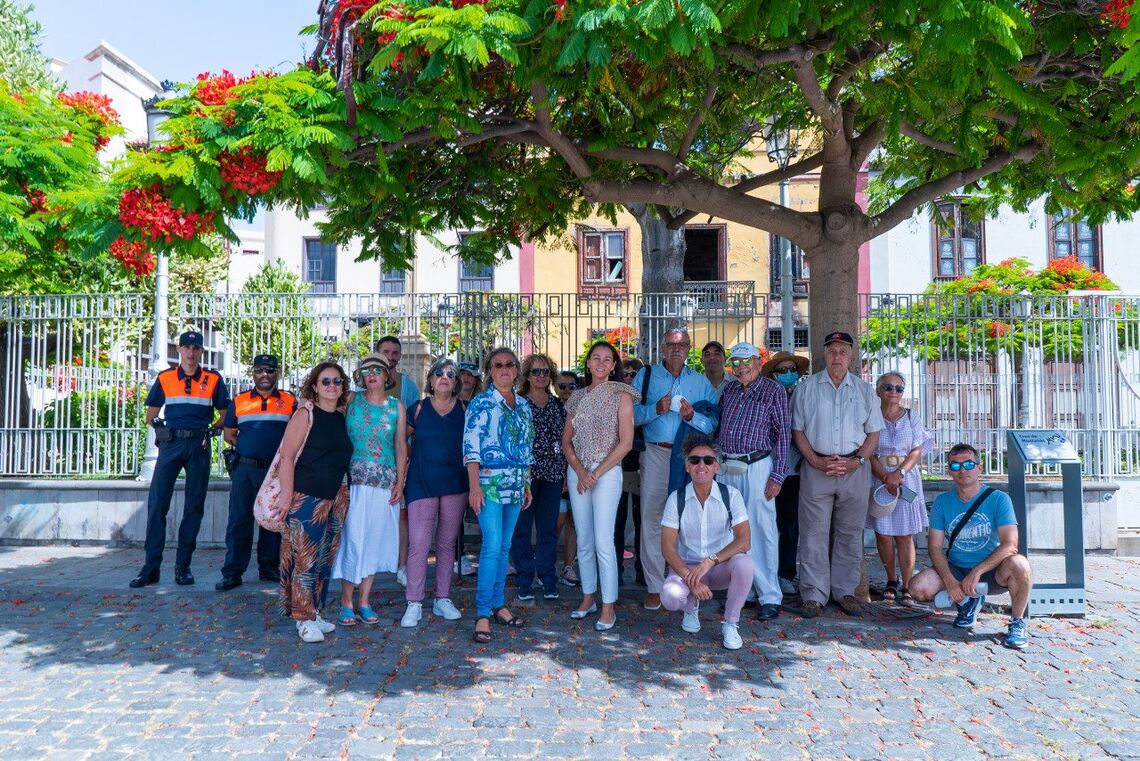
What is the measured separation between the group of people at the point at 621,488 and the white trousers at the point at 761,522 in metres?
0.01

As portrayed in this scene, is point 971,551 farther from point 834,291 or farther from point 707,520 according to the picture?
point 834,291

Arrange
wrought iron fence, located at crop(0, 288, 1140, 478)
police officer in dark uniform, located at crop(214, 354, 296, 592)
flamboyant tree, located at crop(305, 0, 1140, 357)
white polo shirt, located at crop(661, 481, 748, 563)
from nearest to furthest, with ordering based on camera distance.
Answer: flamboyant tree, located at crop(305, 0, 1140, 357)
white polo shirt, located at crop(661, 481, 748, 563)
police officer in dark uniform, located at crop(214, 354, 296, 592)
wrought iron fence, located at crop(0, 288, 1140, 478)

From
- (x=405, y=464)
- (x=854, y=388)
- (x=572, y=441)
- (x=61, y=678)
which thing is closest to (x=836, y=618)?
(x=854, y=388)

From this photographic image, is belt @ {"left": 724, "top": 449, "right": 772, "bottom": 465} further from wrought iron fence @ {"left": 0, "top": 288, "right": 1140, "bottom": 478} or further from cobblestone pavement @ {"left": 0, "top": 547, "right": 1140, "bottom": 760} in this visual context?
wrought iron fence @ {"left": 0, "top": 288, "right": 1140, "bottom": 478}

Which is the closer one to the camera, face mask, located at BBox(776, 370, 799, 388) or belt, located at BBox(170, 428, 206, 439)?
belt, located at BBox(170, 428, 206, 439)

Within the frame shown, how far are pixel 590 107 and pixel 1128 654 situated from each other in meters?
5.74

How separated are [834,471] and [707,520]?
48.9 inches

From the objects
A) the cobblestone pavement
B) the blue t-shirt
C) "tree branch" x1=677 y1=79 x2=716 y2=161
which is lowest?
the cobblestone pavement

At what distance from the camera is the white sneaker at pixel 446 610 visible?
21.9 ft

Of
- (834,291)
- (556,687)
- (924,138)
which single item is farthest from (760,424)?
(924,138)

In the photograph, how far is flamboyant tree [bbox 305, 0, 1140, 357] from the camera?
539 cm

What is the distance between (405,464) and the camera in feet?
A: 22.1

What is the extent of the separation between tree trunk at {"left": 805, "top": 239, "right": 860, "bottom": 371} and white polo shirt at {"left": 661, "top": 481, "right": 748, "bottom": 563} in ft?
7.58

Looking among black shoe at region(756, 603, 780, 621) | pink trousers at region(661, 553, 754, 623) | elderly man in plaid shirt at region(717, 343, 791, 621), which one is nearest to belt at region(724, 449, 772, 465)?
elderly man in plaid shirt at region(717, 343, 791, 621)
